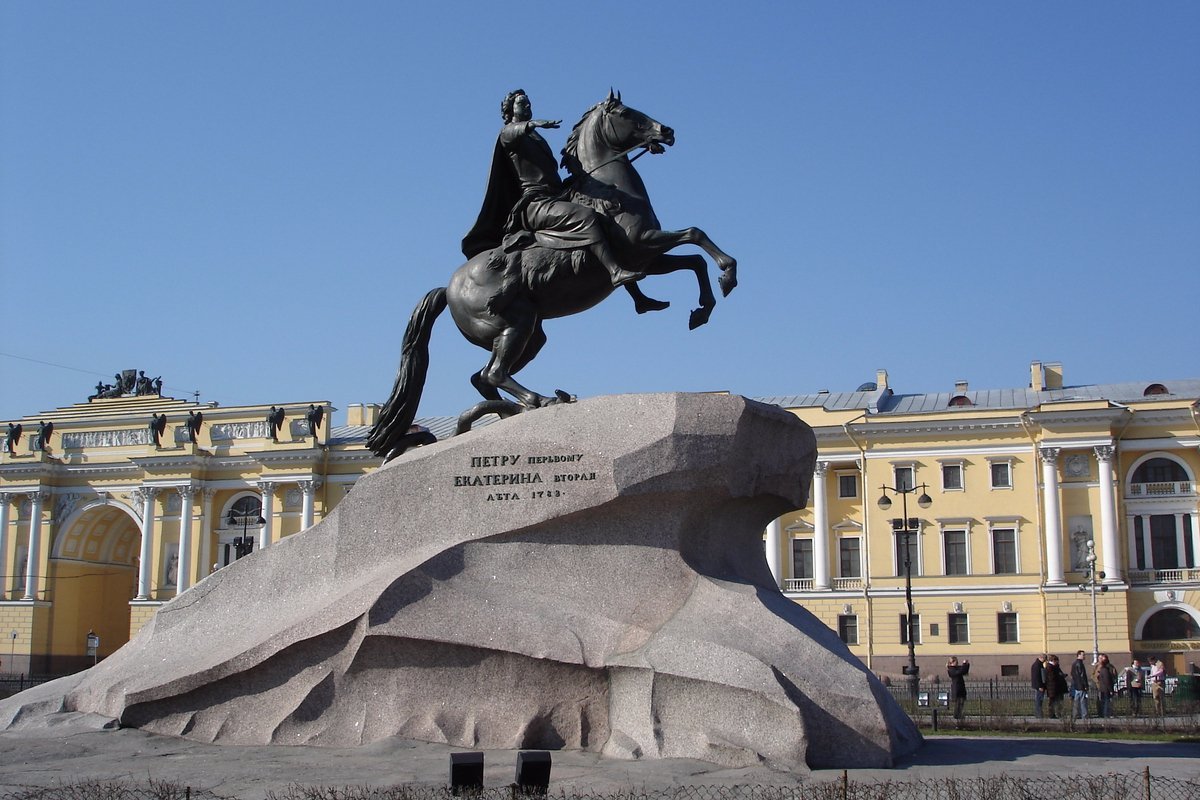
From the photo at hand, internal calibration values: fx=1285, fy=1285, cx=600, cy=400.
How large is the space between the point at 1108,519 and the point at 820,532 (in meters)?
10.8

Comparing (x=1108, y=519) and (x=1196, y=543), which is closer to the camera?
(x=1196, y=543)

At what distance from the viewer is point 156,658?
365 inches

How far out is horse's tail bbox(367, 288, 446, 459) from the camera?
10703 mm

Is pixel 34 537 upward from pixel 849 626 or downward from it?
upward

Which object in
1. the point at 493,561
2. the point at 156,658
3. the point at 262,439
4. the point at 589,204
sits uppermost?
the point at 262,439

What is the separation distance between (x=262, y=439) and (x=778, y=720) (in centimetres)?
5584

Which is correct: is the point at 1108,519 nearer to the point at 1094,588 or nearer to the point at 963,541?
the point at 1094,588

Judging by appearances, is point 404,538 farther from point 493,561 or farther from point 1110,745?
point 1110,745

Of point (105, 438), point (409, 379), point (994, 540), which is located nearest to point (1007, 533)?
point (994, 540)

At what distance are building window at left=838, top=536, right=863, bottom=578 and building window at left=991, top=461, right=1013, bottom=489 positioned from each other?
585 centimetres

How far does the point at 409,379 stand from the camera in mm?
10883

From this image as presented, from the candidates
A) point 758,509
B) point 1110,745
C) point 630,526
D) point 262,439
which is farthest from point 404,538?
point 262,439

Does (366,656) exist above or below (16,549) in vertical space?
below

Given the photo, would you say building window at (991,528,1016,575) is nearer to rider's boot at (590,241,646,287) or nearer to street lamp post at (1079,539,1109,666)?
street lamp post at (1079,539,1109,666)
